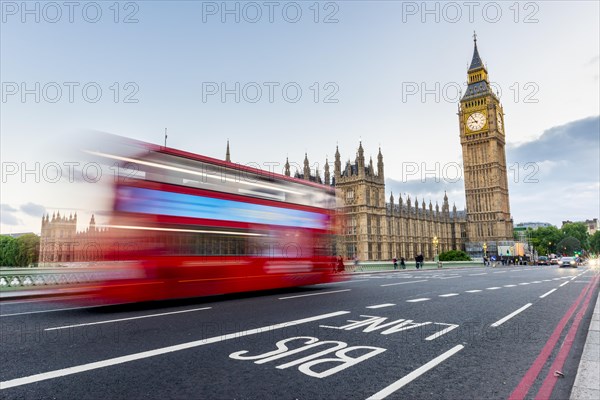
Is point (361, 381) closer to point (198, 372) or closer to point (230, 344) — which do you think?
point (198, 372)

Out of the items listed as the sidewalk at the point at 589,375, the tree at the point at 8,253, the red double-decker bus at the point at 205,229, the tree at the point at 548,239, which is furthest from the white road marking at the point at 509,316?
the tree at the point at 548,239

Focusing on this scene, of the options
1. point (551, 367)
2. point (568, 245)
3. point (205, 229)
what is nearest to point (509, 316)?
point (551, 367)

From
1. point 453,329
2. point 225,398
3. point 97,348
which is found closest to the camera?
point 225,398

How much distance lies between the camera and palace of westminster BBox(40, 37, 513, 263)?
228 ft

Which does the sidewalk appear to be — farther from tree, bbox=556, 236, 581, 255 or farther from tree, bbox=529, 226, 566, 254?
tree, bbox=529, 226, 566, 254

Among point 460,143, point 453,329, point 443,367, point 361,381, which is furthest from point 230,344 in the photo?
point 460,143

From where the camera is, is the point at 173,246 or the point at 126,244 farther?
the point at 173,246

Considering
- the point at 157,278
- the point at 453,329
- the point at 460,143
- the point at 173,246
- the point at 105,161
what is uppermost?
the point at 460,143

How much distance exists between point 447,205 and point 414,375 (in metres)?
98.4

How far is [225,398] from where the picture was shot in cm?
356

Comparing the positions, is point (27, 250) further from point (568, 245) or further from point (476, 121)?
point (568, 245)

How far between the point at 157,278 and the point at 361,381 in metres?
6.84

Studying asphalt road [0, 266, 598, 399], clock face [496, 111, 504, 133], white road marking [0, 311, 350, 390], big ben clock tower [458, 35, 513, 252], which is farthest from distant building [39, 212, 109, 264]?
clock face [496, 111, 504, 133]

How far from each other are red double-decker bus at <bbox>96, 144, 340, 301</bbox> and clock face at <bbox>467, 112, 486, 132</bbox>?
93.5 metres
